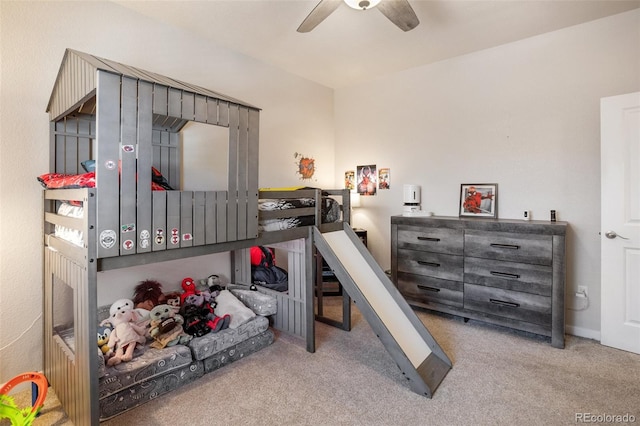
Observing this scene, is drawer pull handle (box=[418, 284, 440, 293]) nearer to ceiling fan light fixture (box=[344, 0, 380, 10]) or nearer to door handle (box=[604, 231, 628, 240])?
door handle (box=[604, 231, 628, 240])

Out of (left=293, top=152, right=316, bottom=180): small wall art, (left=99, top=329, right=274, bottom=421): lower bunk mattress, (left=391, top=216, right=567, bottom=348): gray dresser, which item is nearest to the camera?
(left=99, top=329, right=274, bottom=421): lower bunk mattress

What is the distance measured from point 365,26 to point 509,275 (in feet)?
8.04

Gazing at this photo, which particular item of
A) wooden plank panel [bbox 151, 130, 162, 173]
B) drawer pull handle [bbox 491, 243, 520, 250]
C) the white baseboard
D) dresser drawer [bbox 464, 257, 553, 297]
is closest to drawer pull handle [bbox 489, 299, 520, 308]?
dresser drawer [bbox 464, 257, 553, 297]

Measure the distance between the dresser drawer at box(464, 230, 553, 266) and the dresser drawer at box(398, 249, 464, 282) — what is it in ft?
0.53

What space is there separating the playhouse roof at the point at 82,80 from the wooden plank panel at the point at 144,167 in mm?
83

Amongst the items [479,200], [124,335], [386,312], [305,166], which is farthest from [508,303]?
[124,335]

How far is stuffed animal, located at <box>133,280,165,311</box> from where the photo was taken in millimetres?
2412

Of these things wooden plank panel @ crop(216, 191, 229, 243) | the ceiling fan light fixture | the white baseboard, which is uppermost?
the ceiling fan light fixture

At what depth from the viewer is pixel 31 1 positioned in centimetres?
204

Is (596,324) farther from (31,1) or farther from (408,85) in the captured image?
(31,1)

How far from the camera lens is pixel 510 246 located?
273cm

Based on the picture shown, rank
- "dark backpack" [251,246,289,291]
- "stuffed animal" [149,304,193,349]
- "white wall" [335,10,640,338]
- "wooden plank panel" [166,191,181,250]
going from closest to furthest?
"wooden plank panel" [166,191,181,250], "stuffed animal" [149,304,193,349], "white wall" [335,10,640,338], "dark backpack" [251,246,289,291]

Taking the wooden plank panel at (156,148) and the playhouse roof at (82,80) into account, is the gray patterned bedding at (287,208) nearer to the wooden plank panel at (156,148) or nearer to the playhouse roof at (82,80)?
the playhouse roof at (82,80)

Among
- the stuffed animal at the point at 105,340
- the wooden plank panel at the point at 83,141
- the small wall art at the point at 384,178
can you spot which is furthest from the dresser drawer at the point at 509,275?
the wooden plank panel at the point at 83,141
